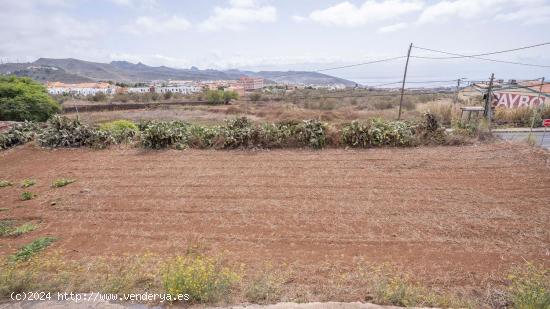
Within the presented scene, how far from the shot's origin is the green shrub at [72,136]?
9.35m

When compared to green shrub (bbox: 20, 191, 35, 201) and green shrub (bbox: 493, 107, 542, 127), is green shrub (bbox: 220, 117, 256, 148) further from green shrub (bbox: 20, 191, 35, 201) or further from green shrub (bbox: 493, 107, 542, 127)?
green shrub (bbox: 493, 107, 542, 127)

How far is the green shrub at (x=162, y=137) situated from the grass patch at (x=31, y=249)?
4696mm

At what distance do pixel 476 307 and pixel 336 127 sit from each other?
6649 millimetres

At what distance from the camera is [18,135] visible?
984cm

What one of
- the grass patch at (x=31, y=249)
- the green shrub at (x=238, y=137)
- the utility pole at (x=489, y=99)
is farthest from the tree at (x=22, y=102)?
the utility pole at (x=489, y=99)

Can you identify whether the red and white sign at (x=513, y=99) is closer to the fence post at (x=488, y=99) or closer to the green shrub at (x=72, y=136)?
the fence post at (x=488, y=99)

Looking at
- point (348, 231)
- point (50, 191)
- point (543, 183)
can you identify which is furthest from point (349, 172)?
point (50, 191)

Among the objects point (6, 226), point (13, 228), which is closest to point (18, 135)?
point (6, 226)

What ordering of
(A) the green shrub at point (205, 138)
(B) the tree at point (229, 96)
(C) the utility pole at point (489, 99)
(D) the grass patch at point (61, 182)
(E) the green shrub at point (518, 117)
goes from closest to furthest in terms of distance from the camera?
(D) the grass patch at point (61, 182)
(A) the green shrub at point (205, 138)
(C) the utility pole at point (489, 99)
(E) the green shrub at point (518, 117)
(B) the tree at point (229, 96)

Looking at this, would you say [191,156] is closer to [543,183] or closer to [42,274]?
[42,274]

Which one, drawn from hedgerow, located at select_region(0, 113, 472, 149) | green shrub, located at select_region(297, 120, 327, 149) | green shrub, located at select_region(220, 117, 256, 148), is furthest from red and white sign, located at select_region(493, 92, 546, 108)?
green shrub, located at select_region(220, 117, 256, 148)

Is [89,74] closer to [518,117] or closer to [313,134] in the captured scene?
[313,134]

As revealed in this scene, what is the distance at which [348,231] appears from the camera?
4598 mm

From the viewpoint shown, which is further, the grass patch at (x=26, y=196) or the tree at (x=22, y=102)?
the tree at (x=22, y=102)
